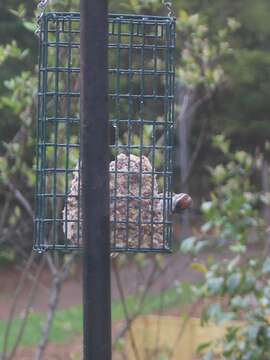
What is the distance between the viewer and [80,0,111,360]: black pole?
2.16 metres

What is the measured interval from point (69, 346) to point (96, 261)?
621cm

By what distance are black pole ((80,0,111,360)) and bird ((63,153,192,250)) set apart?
0.52 m

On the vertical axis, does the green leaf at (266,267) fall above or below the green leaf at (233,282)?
above

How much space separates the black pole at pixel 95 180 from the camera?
216 cm

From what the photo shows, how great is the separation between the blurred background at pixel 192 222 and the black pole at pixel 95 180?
170 cm

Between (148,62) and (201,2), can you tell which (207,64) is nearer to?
(148,62)

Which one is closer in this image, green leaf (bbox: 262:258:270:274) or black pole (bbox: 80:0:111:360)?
black pole (bbox: 80:0:111:360)

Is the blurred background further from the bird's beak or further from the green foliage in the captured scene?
the bird's beak

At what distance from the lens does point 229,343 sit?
3879 mm

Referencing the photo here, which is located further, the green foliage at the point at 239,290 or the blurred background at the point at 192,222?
the blurred background at the point at 192,222

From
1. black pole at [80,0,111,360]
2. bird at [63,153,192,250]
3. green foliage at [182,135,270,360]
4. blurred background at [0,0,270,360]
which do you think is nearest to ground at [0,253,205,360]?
blurred background at [0,0,270,360]

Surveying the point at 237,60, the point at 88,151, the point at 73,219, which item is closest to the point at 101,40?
the point at 88,151

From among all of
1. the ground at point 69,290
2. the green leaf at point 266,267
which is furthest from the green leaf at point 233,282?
the ground at point 69,290

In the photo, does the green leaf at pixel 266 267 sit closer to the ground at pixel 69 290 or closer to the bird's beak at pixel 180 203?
the bird's beak at pixel 180 203
